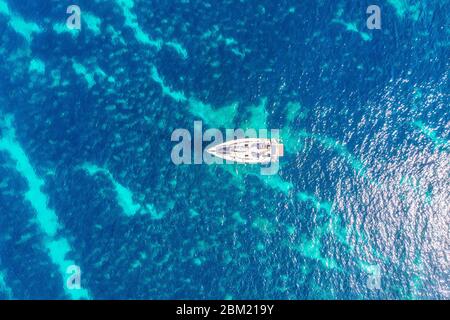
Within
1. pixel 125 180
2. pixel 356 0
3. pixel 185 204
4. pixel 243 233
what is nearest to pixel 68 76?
pixel 125 180

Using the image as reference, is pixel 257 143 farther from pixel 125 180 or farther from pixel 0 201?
pixel 0 201

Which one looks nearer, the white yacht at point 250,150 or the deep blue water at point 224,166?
the deep blue water at point 224,166

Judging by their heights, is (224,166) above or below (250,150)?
below

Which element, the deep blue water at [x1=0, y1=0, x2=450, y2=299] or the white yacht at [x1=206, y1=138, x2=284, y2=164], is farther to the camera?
the white yacht at [x1=206, y1=138, x2=284, y2=164]
